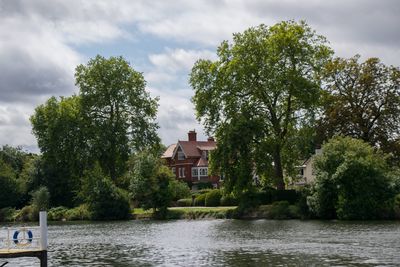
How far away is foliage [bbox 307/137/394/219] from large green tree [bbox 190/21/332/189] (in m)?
9.92

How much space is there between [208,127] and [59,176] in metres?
29.9

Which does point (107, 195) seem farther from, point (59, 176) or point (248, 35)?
point (248, 35)

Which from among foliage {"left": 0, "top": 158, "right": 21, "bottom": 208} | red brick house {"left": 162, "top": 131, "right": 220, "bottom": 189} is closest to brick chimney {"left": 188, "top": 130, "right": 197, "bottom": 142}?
red brick house {"left": 162, "top": 131, "right": 220, "bottom": 189}

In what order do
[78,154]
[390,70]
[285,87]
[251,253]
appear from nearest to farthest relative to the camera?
[251,253] < [285,87] < [390,70] < [78,154]

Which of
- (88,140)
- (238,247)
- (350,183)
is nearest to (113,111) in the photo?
(88,140)

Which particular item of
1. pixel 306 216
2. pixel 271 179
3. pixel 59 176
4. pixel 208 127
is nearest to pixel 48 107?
pixel 59 176

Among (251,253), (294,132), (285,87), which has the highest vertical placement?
(285,87)

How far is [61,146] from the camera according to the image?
9200 cm

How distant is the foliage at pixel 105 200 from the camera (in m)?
79.7

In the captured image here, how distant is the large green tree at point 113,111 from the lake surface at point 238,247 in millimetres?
35438

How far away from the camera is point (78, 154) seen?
90.1 m

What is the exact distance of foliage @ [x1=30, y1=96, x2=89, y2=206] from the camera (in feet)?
298

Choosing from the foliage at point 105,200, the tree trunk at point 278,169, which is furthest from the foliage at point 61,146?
the tree trunk at point 278,169

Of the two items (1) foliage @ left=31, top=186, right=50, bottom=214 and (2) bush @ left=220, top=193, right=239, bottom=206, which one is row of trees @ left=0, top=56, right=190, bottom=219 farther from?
(2) bush @ left=220, top=193, right=239, bottom=206
